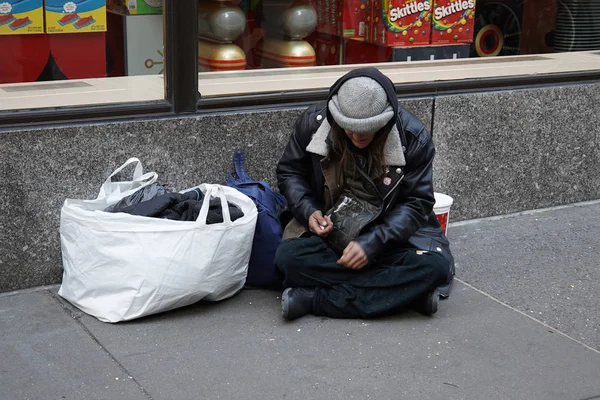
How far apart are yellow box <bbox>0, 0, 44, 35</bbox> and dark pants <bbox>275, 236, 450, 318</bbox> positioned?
1553 millimetres

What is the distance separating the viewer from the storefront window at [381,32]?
462 cm

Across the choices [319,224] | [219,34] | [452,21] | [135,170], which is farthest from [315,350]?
[452,21]

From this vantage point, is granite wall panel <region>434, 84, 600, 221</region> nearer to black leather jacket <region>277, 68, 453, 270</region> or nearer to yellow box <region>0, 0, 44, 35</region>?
black leather jacket <region>277, 68, 453, 270</region>

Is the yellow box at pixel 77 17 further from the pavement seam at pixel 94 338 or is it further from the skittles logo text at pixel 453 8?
the skittles logo text at pixel 453 8

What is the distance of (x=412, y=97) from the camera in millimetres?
4969

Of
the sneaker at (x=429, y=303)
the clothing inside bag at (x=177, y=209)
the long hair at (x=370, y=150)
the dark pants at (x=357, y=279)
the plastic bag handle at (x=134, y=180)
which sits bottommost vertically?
the sneaker at (x=429, y=303)

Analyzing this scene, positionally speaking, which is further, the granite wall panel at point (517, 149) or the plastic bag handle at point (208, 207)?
the granite wall panel at point (517, 149)

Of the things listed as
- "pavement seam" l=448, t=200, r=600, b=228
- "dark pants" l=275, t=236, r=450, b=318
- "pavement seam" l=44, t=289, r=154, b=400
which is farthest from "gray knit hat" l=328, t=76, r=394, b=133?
"pavement seam" l=448, t=200, r=600, b=228

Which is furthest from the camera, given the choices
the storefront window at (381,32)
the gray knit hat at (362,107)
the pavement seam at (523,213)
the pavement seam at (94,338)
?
the pavement seam at (523,213)

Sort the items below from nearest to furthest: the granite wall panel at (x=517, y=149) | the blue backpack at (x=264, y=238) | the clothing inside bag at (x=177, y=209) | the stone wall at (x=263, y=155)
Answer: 1. the clothing inside bag at (x=177, y=209)
2. the stone wall at (x=263, y=155)
3. the blue backpack at (x=264, y=238)
4. the granite wall panel at (x=517, y=149)

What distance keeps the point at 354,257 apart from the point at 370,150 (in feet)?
1.55

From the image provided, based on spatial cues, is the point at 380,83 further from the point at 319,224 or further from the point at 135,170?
the point at 135,170

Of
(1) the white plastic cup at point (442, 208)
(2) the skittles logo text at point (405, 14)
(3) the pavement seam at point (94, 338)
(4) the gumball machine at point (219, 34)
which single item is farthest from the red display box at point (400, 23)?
(3) the pavement seam at point (94, 338)

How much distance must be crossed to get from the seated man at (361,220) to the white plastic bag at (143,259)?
0.97 feet
